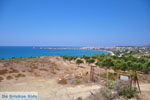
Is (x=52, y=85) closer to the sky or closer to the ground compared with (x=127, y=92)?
closer to the ground

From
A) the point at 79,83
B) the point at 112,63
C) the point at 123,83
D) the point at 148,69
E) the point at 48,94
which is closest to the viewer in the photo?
the point at 123,83

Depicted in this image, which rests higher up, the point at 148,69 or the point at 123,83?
the point at 123,83

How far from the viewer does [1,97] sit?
6848 millimetres

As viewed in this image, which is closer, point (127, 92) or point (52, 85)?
point (127, 92)

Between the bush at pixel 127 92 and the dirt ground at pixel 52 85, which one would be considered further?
the dirt ground at pixel 52 85

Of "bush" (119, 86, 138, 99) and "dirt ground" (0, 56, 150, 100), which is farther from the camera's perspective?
"dirt ground" (0, 56, 150, 100)

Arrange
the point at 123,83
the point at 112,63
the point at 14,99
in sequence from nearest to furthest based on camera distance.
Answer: the point at 14,99, the point at 123,83, the point at 112,63

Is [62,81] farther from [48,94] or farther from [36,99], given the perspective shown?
[36,99]

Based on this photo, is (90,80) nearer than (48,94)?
No

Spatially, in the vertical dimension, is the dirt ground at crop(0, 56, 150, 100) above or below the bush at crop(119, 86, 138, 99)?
below

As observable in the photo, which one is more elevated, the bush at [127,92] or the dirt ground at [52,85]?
the bush at [127,92]

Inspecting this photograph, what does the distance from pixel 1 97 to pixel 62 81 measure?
520 centimetres

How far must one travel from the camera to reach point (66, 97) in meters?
7.16

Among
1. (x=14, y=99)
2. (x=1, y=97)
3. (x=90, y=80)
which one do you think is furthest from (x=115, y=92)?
(x=1, y=97)
